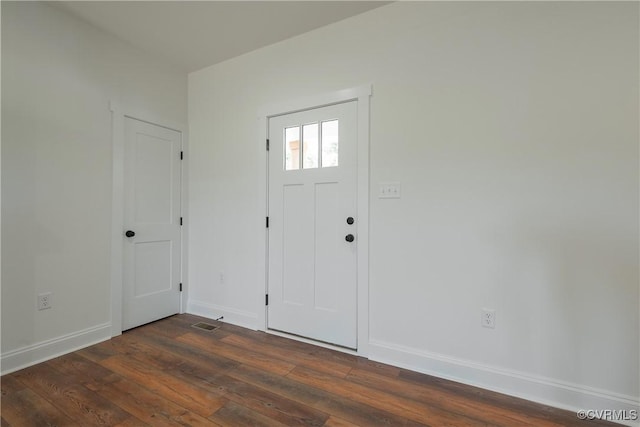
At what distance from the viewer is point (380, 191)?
2.14 meters

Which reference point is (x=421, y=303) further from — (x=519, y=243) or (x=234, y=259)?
(x=234, y=259)

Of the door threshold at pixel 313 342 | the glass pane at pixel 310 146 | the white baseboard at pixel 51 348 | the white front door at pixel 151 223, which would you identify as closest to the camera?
the white baseboard at pixel 51 348

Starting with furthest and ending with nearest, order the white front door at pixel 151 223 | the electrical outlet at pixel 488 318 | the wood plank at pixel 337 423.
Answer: the white front door at pixel 151 223, the electrical outlet at pixel 488 318, the wood plank at pixel 337 423

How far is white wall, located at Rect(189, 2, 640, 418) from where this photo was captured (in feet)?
5.00

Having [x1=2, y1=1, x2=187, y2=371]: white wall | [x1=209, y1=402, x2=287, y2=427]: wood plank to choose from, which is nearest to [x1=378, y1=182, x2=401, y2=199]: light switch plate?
[x1=209, y1=402, x2=287, y2=427]: wood plank

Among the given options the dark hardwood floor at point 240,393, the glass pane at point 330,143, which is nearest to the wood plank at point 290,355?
the dark hardwood floor at point 240,393

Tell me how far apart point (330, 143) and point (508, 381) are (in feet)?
6.74

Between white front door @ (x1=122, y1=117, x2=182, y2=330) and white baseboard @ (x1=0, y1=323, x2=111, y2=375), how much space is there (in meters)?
0.22

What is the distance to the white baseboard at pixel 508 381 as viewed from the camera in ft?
5.00

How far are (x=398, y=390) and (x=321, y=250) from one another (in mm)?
1125

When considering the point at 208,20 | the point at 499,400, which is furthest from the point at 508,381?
the point at 208,20

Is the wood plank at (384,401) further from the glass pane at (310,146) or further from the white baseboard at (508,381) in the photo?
the glass pane at (310,146)

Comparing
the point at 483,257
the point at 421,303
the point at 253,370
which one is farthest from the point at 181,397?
the point at 483,257

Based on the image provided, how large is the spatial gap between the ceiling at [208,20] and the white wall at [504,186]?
16 cm
